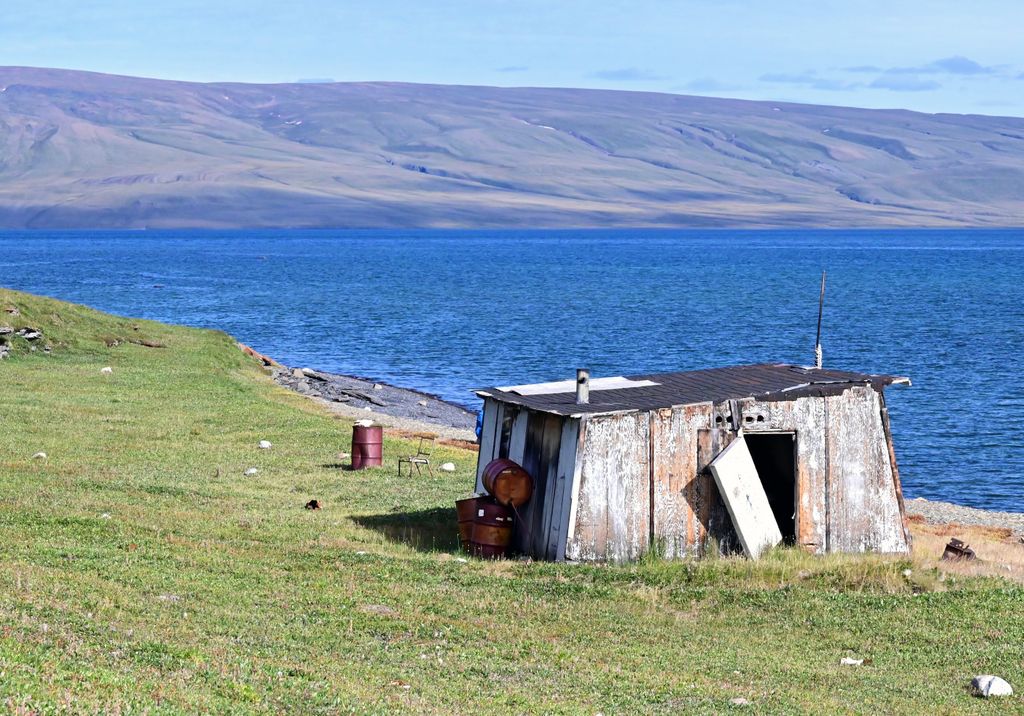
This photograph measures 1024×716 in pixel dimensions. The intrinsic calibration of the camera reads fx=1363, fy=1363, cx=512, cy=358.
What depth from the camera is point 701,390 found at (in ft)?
83.2

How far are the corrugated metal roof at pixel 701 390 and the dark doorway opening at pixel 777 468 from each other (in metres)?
0.91

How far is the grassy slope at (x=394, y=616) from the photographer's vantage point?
46.9 feet

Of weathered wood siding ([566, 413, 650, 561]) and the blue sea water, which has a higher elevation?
the blue sea water

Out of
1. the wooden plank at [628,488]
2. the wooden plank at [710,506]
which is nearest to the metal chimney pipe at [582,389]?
the wooden plank at [628,488]

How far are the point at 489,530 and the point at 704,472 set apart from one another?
3840 millimetres

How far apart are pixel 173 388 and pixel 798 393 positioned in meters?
27.3

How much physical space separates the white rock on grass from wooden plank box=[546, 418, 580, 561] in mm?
8091

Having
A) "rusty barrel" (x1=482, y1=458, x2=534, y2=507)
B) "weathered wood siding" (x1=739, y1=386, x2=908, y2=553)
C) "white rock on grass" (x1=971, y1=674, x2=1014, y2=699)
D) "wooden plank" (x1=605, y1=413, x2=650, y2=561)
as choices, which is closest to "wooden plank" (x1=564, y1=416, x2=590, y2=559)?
"wooden plank" (x1=605, y1=413, x2=650, y2=561)

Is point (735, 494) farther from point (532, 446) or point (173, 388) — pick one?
point (173, 388)

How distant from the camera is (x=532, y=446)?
24.6 metres

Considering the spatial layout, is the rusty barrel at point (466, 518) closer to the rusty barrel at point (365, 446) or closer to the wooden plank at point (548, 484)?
the wooden plank at point (548, 484)

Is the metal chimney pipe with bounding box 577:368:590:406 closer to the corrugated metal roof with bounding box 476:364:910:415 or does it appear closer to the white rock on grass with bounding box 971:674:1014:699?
the corrugated metal roof with bounding box 476:364:910:415

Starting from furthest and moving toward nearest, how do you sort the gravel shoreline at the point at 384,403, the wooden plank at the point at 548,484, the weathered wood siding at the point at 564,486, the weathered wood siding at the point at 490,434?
the gravel shoreline at the point at 384,403 → the weathered wood siding at the point at 490,434 → the wooden plank at the point at 548,484 → the weathered wood siding at the point at 564,486

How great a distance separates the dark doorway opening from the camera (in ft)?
80.9
